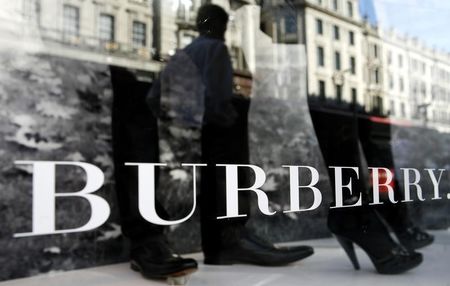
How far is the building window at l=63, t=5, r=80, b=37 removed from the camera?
81cm

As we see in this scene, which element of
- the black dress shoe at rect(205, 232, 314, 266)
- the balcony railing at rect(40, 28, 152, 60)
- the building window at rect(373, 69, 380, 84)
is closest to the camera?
the balcony railing at rect(40, 28, 152, 60)

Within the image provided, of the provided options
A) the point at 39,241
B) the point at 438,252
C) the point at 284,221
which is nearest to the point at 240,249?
the point at 284,221

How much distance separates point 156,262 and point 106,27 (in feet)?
1.50

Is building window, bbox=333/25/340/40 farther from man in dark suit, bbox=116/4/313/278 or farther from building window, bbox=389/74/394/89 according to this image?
man in dark suit, bbox=116/4/313/278

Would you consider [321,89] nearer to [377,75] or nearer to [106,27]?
[377,75]

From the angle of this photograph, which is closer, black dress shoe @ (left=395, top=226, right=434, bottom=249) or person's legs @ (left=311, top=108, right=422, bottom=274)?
person's legs @ (left=311, top=108, right=422, bottom=274)

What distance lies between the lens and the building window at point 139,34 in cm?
87

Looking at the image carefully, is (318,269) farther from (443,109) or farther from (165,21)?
(443,109)

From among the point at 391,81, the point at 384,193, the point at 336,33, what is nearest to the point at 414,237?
the point at 384,193

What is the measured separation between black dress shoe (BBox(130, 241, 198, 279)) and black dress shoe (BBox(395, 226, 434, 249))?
81 centimetres

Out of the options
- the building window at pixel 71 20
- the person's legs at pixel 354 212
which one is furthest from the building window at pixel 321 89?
the building window at pixel 71 20

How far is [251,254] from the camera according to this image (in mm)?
1077

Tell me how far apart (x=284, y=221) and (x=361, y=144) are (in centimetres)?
37

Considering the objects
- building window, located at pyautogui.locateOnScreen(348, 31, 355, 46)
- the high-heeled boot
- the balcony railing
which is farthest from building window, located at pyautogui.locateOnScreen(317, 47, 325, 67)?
the balcony railing
